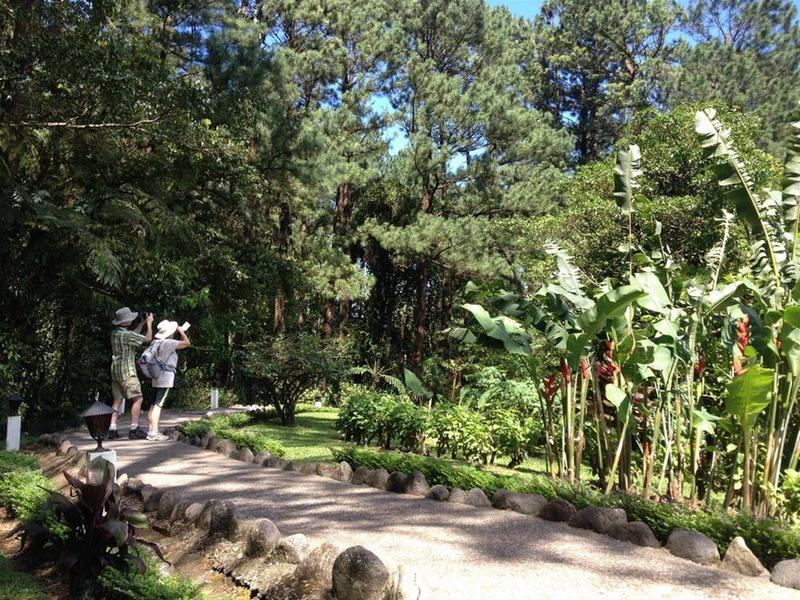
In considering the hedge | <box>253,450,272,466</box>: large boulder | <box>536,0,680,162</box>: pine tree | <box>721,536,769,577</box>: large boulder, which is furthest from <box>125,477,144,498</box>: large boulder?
<box>536,0,680,162</box>: pine tree

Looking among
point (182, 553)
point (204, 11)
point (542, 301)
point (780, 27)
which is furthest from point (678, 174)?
point (780, 27)

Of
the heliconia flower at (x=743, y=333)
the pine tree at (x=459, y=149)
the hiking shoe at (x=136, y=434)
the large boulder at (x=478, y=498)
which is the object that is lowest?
the large boulder at (x=478, y=498)

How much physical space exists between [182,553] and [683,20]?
30243 mm

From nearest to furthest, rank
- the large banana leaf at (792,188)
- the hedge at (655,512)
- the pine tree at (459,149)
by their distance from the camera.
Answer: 1. the hedge at (655,512)
2. the large banana leaf at (792,188)
3. the pine tree at (459,149)

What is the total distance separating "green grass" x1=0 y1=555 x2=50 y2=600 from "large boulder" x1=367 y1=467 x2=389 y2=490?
2.98 metres

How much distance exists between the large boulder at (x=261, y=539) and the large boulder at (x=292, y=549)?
0.06 meters

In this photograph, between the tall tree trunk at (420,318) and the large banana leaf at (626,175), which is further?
the tall tree trunk at (420,318)

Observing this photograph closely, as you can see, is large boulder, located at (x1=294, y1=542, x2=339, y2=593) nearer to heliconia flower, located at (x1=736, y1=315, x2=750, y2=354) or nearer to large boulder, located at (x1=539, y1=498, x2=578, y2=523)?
large boulder, located at (x1=539, y1=498, x2=578, y2=523)

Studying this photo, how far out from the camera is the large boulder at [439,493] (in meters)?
5.40

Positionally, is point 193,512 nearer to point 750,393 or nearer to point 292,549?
point 292,549

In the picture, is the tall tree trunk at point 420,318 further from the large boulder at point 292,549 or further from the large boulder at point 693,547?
the large boulder at point 292,549

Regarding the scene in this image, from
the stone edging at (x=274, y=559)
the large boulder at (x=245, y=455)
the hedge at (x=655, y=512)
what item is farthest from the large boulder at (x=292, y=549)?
the large boulder at (x=245, y=455)

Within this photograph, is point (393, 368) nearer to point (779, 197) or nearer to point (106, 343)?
point (106, 343)

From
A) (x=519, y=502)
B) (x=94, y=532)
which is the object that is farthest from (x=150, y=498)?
(x=519, y=502)
